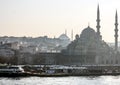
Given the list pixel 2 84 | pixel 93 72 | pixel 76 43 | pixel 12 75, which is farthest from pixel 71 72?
pixel 76 43

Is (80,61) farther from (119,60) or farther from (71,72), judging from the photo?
(71,72)

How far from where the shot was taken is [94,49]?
87812 millimetres

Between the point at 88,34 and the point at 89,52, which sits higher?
the point at 88,34

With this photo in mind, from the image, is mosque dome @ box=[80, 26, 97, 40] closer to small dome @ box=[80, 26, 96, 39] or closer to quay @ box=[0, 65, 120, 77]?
small dome @ box=[80, 26, 96, 39]

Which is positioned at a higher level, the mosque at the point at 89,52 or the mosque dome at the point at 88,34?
the mosque dome at the point at 88,34

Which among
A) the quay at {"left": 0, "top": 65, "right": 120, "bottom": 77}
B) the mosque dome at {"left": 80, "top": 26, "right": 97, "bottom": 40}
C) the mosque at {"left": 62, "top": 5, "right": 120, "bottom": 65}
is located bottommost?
the quay at {"left": 0, "top": 65, "right": 120, "bottom": 77}

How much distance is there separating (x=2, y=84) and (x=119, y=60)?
49570mm

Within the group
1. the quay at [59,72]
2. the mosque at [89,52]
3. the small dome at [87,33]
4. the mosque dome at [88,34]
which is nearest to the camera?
the quay at [59,72]

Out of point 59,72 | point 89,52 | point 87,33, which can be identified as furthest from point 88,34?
point 59,72

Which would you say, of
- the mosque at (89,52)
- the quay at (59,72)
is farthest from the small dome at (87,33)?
the quay at (59,72)

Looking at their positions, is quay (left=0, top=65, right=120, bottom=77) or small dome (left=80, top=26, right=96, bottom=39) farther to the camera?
small dome (left=80, top=26, right=96, bottom=39)

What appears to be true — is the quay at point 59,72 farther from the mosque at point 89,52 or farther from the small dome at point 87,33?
the small dome at point 87,33

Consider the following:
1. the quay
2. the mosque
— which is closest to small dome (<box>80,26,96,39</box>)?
the mosque

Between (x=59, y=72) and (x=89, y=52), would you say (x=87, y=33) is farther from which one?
(x=59, y=72)
